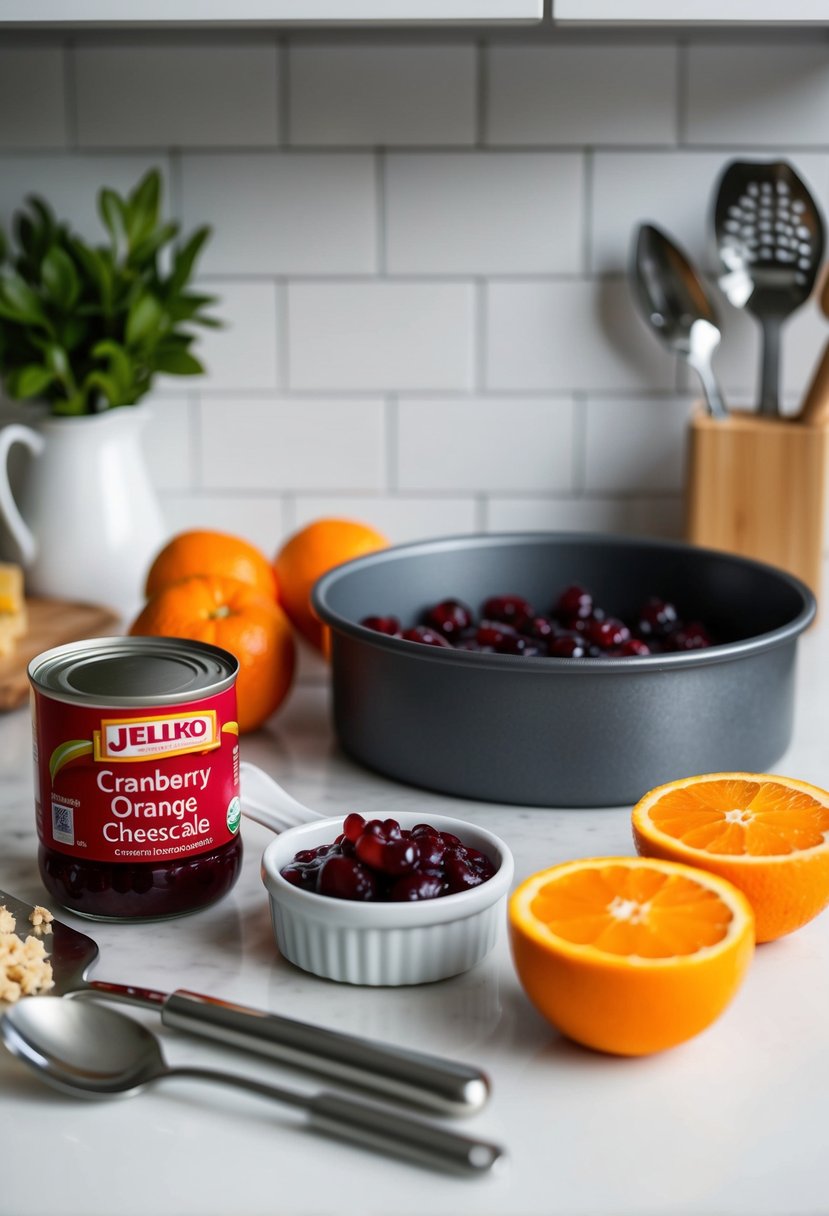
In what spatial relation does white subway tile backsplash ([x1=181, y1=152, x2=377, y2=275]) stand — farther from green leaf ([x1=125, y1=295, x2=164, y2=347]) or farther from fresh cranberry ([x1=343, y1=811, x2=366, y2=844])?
fresh cranberry ([x1=343, y1=811, x2=366, y2=844])

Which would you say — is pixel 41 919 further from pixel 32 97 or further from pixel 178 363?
pixel 32 97

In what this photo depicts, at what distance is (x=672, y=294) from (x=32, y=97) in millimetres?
684

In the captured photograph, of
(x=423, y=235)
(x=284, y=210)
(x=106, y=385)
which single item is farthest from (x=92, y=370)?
(x=423, y=235)

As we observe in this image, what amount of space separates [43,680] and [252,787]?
0.55 ft

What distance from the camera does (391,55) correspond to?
1.29m

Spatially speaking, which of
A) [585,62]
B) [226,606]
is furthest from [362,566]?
[585,62]

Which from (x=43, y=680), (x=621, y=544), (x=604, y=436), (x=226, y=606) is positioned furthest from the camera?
(x=604, y=436)

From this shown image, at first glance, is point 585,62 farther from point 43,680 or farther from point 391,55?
point 43,680

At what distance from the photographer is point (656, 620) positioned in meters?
1.05

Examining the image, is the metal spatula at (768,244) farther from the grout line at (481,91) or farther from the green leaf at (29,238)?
the green leaf at (29,238)

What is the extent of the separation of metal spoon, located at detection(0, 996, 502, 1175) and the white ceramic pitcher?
2.44 ft

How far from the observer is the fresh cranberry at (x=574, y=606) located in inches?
41.4

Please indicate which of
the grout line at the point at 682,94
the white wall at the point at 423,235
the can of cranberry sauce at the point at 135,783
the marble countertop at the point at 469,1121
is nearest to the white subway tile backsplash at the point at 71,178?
the white wall at the point at 423,235

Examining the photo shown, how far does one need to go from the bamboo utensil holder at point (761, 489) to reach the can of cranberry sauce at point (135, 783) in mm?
686
